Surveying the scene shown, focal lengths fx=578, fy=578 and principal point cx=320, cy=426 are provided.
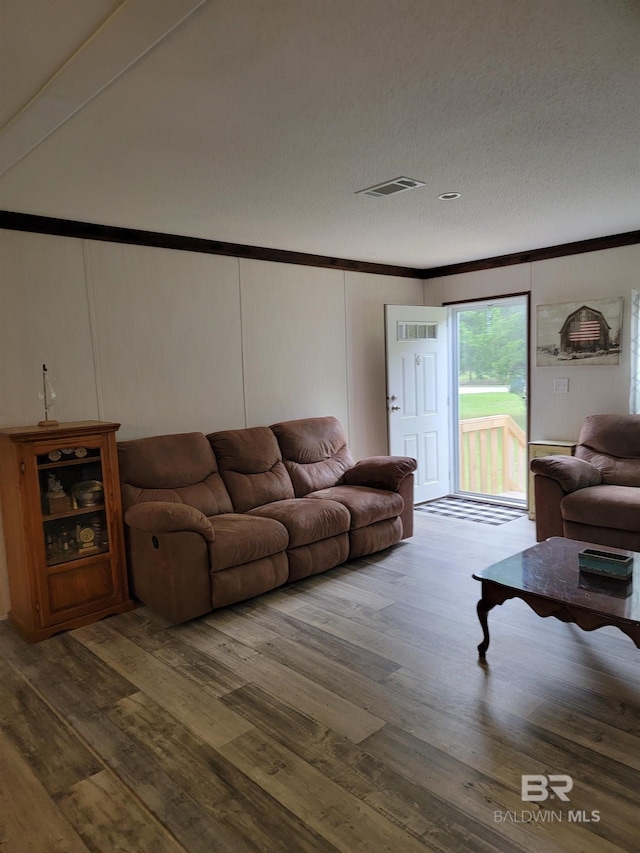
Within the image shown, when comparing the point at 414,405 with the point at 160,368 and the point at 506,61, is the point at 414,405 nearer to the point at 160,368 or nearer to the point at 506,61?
the point at 160,368

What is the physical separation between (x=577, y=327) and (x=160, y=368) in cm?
360

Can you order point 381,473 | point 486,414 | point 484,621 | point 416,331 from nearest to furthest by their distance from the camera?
point 484,621 < point 381,473 < point 416,331 < point 486,414

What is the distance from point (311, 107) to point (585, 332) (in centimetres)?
375

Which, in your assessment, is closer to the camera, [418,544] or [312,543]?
A: [312,543]

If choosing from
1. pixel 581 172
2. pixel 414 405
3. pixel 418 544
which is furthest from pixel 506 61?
pixel 414 405

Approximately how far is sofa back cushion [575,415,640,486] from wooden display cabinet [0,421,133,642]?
3.57m

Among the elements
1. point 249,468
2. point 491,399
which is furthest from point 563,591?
point 491,399

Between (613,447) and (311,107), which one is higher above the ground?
(311,107)

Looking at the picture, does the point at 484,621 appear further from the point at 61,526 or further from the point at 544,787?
the point at 61,526

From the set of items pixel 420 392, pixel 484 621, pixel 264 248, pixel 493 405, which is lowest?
pixel 484 621

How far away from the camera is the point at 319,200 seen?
11.3 ft

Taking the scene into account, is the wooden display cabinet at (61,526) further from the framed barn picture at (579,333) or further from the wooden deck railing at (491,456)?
the wooden deck railing at (491,456)

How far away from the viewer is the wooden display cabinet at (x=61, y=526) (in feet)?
10.2

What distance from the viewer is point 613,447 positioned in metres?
4.57
